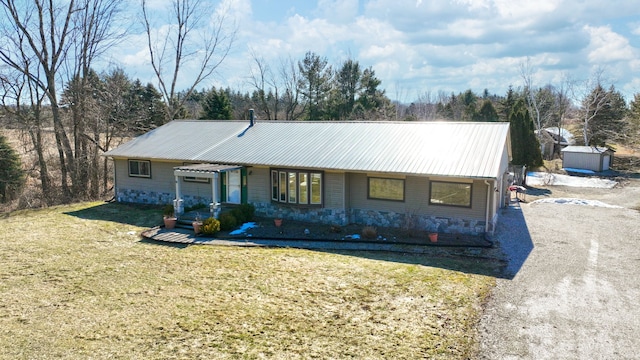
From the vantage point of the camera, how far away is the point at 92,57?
2561 centimetres

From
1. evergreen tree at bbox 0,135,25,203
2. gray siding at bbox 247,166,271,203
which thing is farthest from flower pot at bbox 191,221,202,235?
evergreen tree at bbox 0,135,25,203

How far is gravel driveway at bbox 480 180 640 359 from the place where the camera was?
23.6ft

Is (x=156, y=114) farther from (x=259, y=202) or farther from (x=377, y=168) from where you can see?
(x=377, y=168)

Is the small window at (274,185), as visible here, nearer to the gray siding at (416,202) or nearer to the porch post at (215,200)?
the porch post at (215,200)

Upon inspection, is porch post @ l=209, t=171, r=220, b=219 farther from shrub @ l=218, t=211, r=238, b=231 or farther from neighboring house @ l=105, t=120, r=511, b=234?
shrub @ l=218, t=211, r=238, b=231

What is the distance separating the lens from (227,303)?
8867mm

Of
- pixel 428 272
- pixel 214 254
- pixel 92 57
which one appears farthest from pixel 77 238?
pixel 92 57

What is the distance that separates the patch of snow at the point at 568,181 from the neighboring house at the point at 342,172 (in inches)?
401

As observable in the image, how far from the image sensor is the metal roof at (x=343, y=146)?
554 inches

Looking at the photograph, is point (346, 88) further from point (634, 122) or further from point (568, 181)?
point (634, 122)

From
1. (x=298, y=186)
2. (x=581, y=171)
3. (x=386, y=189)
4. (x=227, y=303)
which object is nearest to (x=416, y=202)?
(x=386, y=189)

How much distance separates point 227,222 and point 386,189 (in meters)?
5.87

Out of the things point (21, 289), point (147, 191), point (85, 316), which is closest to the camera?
point (85, 316)

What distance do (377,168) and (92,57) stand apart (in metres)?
21.0
